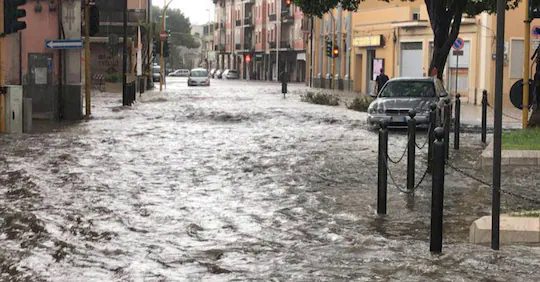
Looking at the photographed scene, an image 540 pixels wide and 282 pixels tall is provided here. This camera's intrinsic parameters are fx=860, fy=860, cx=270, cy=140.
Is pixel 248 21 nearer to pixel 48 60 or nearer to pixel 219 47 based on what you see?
pixel 219 47

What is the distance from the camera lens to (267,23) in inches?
4109

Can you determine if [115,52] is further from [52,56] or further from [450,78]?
[52,56]

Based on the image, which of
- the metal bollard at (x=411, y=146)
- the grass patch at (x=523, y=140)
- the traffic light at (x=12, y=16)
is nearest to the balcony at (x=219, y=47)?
the traffic light at (x=12, y=16)

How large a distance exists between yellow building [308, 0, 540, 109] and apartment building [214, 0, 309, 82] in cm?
2013

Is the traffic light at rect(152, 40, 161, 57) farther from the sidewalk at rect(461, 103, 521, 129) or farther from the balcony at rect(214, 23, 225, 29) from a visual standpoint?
the balcony at rect(214, 23, 225, 29)

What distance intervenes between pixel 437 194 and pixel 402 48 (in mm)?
42110

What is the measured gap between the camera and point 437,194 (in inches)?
308

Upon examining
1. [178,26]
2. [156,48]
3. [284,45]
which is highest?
[178,26]

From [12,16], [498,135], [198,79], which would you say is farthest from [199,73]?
[498,135]

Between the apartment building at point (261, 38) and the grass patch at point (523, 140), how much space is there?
65223mm

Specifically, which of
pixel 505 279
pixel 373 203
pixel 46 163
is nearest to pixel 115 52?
pixel 46 163

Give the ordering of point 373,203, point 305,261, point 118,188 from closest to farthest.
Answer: point 305,261, point 373,203, point 118,188

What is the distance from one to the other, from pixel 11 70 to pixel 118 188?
14.8m

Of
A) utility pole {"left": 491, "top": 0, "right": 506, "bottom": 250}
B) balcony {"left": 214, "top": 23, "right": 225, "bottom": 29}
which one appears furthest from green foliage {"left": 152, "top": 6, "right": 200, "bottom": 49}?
utility pole {"left": 491, "top": 0, "right": 506, "bottom": 250}
